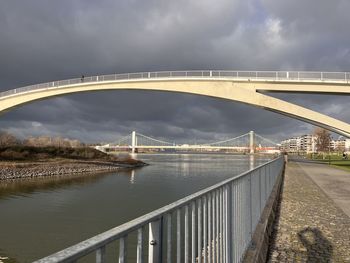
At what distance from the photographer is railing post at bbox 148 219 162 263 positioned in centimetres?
228

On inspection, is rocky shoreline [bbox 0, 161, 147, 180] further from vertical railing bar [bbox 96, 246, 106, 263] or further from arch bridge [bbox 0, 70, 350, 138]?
vertical railing bar [bbox 96, 246, 106, 263]

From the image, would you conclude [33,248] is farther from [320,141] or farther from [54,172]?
[320,141]

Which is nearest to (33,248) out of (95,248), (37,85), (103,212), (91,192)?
(103,212)

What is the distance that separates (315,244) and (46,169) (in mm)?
35861

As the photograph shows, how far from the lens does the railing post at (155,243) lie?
228 cm

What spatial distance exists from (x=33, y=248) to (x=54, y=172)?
1157 inches

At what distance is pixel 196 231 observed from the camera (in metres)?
3.72

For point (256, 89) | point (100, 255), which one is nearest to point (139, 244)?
point (100, 255)

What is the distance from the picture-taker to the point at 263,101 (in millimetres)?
37562

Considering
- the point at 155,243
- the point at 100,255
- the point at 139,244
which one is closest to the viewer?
the point at 100,255

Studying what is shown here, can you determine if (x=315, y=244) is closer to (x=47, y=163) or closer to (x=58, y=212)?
(x=58, y=212)

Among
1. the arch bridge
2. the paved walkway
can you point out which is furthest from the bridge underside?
the paved walkway

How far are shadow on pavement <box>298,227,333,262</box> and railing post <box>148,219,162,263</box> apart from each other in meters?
4.43

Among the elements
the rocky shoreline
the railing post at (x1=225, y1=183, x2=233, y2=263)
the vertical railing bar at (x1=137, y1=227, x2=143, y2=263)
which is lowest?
the rocky shoreline
